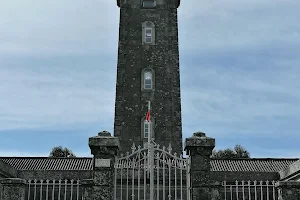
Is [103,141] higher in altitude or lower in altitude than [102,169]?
higher

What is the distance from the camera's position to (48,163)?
32.0 metres

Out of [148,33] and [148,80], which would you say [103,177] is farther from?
[148,33]

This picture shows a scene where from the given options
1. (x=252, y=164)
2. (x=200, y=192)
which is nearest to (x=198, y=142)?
(x=200, y=192)

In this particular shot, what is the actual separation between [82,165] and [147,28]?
10.1 m

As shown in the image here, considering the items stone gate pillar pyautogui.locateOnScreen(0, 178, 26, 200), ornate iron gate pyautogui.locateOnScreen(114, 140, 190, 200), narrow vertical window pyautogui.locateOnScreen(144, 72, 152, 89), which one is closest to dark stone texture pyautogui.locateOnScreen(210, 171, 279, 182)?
narrow vertical window pyautogui.locateOnScreen(144, 72, 152, 89)

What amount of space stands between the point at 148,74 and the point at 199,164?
15.5m

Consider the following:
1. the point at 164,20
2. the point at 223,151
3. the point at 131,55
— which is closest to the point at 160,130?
the point at 131,55

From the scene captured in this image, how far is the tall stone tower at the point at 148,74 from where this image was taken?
26.5 metres

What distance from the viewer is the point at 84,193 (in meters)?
12.4

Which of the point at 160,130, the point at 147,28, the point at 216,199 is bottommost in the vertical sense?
the point at 216,199

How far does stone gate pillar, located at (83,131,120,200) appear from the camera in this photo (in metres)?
12.2

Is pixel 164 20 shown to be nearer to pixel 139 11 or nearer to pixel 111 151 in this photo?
pixel 139 11

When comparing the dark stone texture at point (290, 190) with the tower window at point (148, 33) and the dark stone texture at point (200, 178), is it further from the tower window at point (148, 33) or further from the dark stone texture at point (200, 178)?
the tower window at point (148, 33)

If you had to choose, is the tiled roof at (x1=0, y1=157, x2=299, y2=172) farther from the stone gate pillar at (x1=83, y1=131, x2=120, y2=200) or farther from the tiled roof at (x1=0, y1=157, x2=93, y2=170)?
the stone gate pillar at (x1=83, y1=131, x2=120, y2=200)
